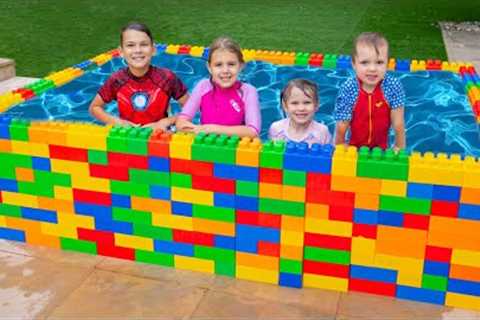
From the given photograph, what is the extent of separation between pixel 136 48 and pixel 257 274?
179 cm

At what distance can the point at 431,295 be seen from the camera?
10.6 ft

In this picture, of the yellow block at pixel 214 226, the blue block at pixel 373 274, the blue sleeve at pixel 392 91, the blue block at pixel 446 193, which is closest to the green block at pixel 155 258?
the yellow block at pixel 214 226

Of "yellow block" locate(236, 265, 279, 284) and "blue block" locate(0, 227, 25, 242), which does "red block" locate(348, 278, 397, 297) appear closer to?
"yellow block" locate(236, 265, 279, 284)

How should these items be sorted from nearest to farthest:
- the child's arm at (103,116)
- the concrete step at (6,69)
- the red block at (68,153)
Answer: the red block at (68,153)
the child's arm at (103,116)
the concrete step at (6,69)

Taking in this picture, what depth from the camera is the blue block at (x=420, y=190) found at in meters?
3.00

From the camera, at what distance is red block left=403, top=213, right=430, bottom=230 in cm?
308

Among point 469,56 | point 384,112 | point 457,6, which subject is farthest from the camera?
point 457,6

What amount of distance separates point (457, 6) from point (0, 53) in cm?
947

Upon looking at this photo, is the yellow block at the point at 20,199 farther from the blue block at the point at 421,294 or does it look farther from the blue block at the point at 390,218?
the blue block at the point at 421,294

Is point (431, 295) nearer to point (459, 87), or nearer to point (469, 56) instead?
point (459, 87)

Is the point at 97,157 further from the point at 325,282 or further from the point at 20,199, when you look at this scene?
the point at 325,282

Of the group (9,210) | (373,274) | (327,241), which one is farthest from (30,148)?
(373,274)

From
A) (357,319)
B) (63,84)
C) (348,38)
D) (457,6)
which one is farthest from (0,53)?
(457,6)

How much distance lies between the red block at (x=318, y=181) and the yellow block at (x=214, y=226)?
1.74 feet
